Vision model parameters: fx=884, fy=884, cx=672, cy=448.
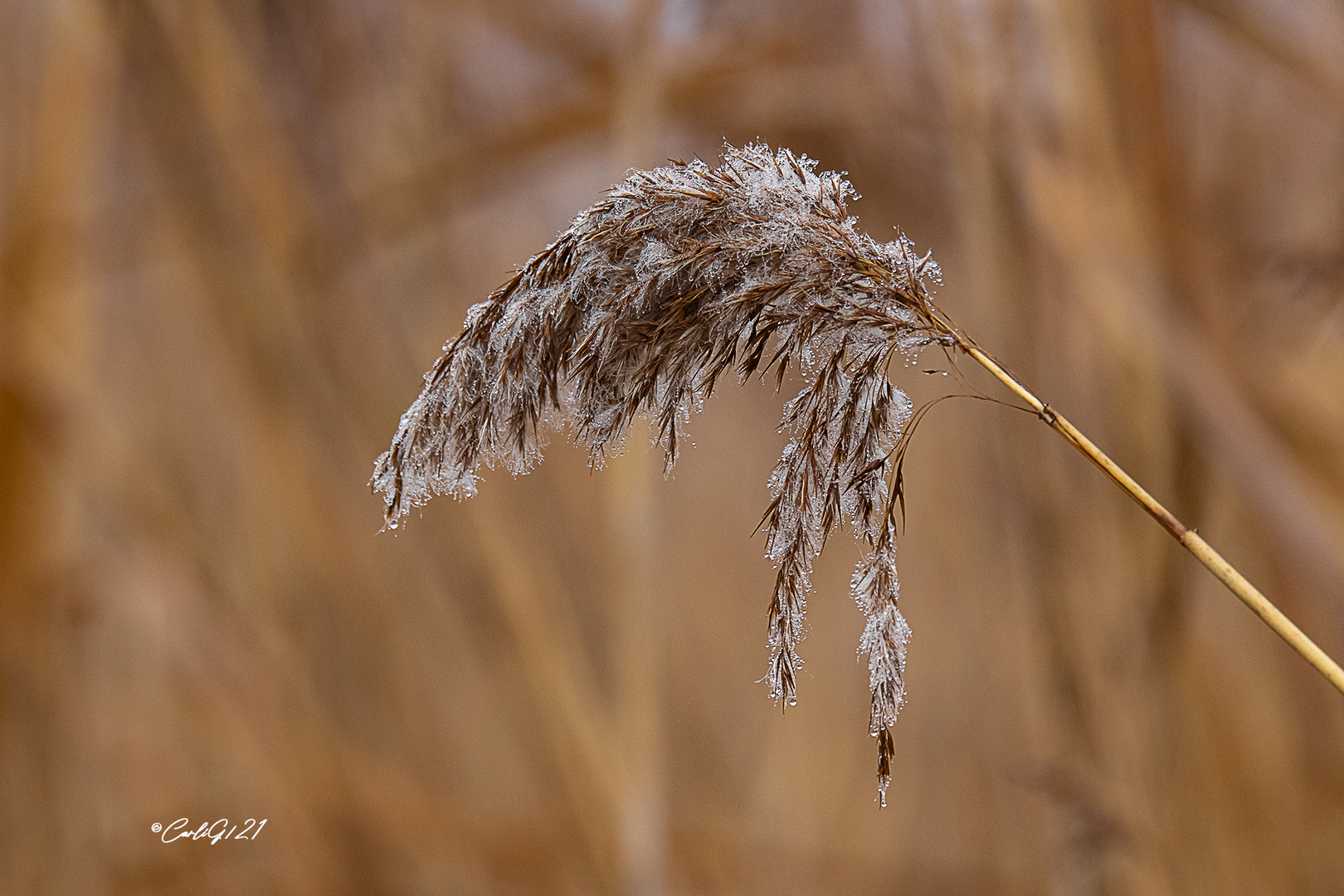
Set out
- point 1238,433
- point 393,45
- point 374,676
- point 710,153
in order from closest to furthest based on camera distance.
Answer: point 1238,433, point 393,45, point 710,153, point 374,676

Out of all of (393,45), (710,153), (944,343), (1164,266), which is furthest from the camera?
(710,153)

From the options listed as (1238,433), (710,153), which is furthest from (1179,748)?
(710,153)

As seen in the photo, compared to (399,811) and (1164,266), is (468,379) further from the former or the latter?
(399,811)

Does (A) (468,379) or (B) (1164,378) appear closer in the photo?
(A) (468,379)
